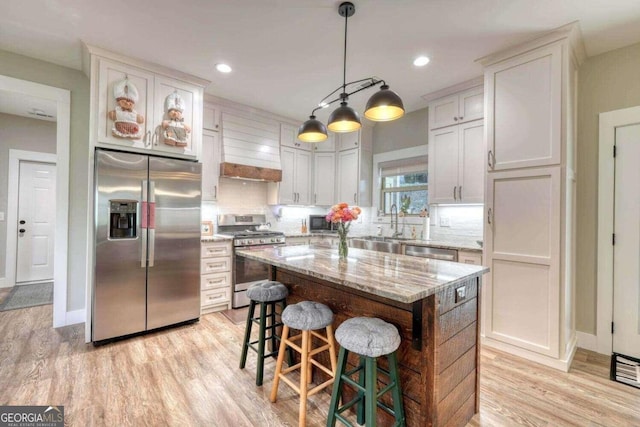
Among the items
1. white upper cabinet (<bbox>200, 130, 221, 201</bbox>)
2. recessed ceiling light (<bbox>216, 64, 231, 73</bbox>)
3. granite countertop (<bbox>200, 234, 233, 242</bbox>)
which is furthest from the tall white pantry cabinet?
white upper cabinet (<bbox>200, 130, 221, 201</bbox>)

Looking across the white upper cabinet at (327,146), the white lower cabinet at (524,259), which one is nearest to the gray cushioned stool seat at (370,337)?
the white lower cabinet at (524,259)

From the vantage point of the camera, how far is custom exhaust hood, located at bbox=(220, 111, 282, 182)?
398 centimetres

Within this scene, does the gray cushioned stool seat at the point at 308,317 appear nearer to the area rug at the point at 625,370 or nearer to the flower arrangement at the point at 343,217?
the flower arrangement at the point at 343,217

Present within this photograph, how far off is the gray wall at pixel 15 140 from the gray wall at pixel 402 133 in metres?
5.34

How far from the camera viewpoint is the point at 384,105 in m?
1.93

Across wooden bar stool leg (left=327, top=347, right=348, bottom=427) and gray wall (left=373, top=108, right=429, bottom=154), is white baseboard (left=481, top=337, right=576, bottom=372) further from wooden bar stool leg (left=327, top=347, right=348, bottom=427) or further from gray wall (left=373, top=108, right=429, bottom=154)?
gray wall (left=373, top=108, right=429, bottom=154)

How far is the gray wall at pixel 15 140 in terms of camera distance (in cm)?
442

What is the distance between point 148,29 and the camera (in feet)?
Result: 8.05

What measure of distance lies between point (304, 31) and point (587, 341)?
3.82 m

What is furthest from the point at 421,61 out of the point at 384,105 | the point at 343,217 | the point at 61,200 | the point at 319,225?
the point at 61,200

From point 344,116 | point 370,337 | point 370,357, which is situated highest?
point 344,116

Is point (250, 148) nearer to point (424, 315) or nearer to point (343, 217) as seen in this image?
point (343, 217)

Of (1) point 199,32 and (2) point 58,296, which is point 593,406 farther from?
(2) point 58,296

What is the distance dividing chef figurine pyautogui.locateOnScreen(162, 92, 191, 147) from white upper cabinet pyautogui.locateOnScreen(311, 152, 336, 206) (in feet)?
7.51
